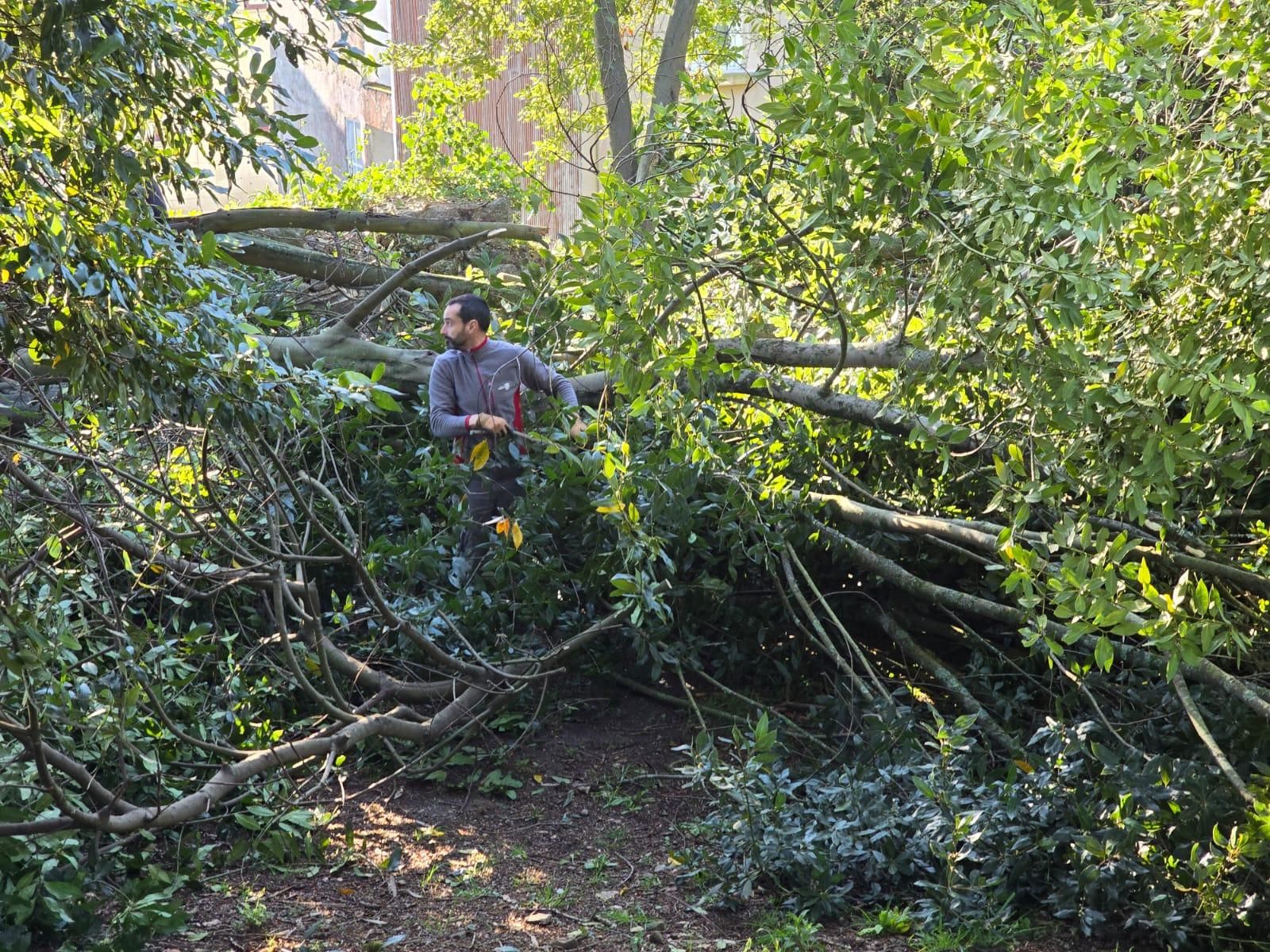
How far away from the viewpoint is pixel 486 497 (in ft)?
18.9

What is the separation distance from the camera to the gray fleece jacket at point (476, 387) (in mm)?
5559

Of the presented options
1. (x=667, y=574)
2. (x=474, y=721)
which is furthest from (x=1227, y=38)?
(x=474, y=721)

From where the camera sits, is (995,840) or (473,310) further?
(473,310)

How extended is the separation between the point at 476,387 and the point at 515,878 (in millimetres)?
2407

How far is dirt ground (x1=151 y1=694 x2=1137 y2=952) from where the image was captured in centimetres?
372

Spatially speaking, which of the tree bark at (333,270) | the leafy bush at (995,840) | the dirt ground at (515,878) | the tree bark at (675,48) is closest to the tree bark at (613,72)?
the tree bark at (675,48)

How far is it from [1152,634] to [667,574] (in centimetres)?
285

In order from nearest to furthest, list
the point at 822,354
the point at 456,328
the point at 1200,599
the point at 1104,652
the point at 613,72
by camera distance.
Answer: the point at 1200,599 → the point at 1104,652 → the point at 822,354 → the point at 456,328 → the point at 613,72

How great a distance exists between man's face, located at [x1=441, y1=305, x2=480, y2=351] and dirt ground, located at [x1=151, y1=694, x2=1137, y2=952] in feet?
6.36

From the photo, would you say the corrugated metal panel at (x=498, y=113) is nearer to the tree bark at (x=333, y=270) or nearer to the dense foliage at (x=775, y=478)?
the tree bark at (x=333, y=270)

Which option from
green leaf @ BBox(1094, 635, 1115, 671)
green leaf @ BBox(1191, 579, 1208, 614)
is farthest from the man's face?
green leaf @ BBox(1191, 579, 1208, 614)

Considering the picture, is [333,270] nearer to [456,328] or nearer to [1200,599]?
[456,328]

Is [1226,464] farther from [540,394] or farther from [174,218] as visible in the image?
[174,218]

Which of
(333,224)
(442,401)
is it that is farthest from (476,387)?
(333,224)
